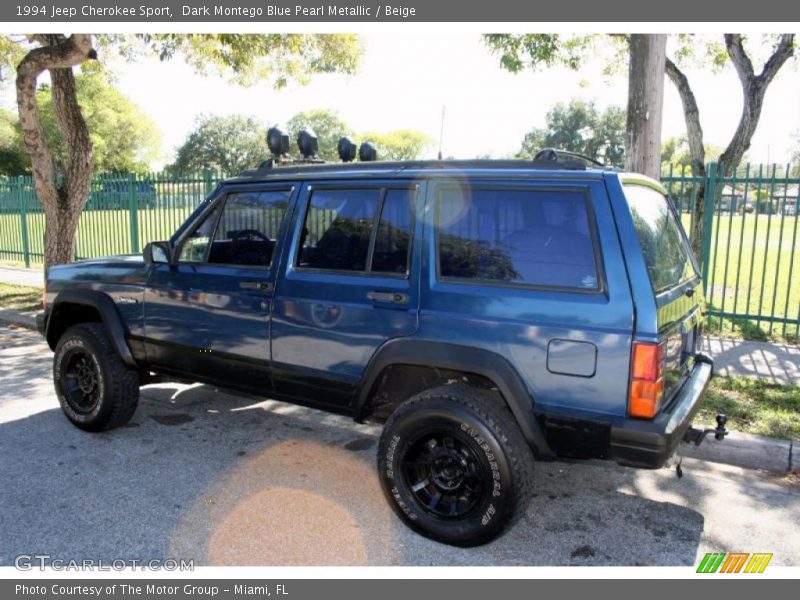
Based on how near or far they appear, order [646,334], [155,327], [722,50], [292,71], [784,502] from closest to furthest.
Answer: [646,334], [784,502], [155,327], [722,50], [292,71]

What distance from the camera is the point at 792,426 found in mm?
4812

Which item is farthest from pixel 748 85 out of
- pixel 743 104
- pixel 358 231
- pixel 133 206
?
pixel 133 206

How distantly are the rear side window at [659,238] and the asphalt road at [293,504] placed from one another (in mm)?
1267

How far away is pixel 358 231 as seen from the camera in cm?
373

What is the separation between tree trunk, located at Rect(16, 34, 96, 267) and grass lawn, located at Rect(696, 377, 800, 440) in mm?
8893

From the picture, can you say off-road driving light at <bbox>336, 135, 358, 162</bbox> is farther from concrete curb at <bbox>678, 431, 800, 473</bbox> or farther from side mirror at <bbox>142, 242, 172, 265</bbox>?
concrete curb at <bbox>678, 431, 800, 473</bbox>

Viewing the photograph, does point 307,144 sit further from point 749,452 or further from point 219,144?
point 219,144

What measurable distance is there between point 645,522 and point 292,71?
10771 mm

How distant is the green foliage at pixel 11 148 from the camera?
53666mm

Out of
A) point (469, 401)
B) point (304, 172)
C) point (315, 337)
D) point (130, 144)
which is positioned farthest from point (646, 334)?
point (130, 144)

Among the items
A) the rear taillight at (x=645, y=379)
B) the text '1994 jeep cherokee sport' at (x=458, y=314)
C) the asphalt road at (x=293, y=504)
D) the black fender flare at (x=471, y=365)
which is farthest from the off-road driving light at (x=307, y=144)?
the rear taillight at (x=645, y=379)

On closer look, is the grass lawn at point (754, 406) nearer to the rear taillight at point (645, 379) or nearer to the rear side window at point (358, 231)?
the rear taillight at point (645, 379)

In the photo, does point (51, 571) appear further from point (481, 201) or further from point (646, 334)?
point (646, 334)

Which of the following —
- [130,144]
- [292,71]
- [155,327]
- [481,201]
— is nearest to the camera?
[481,201]
